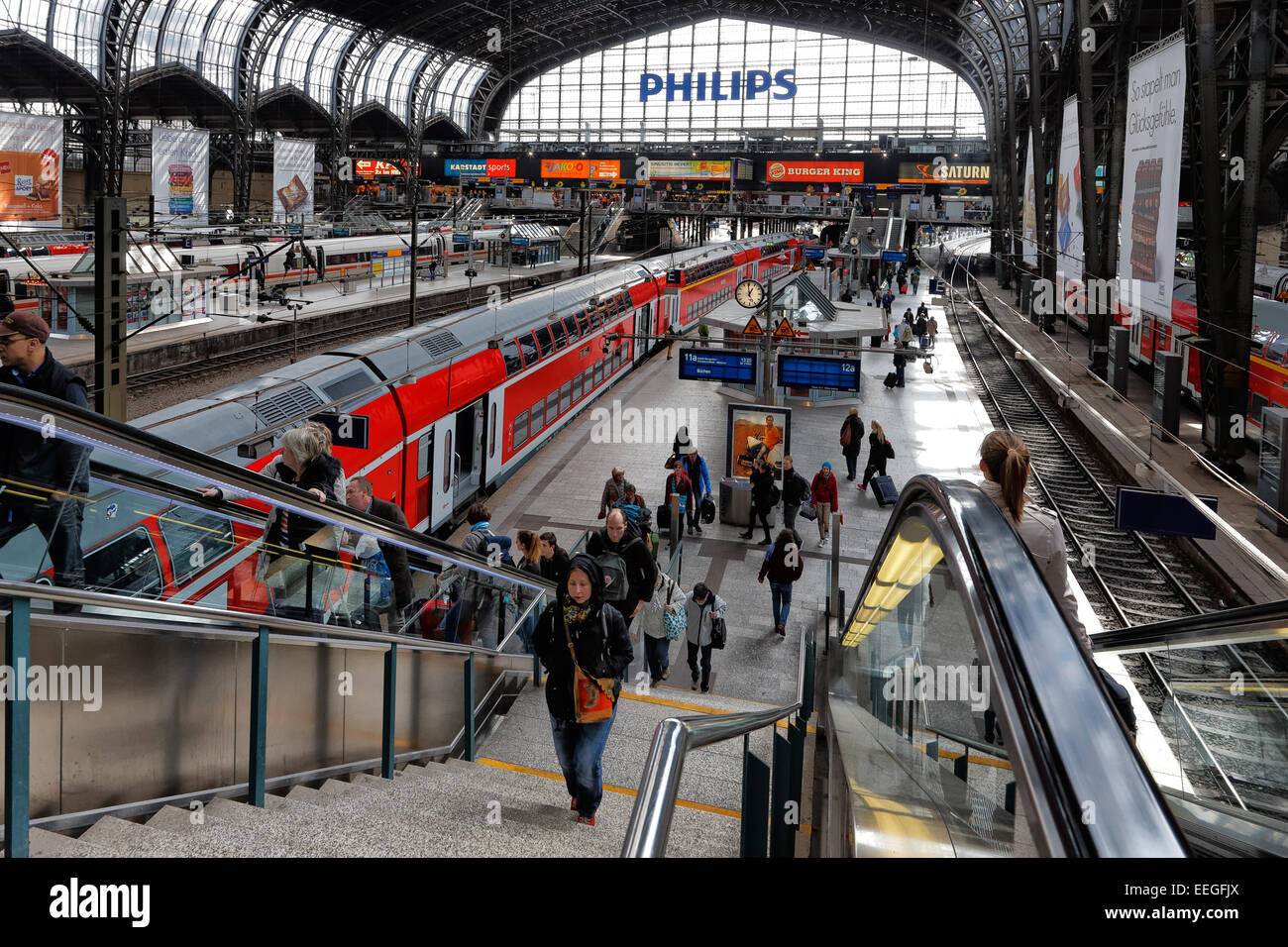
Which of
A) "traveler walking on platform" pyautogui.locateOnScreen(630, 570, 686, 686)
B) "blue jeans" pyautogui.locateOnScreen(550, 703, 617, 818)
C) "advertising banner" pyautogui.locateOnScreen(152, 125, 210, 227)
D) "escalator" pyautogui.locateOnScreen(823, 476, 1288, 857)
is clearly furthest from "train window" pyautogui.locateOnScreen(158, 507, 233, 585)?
"advertising banner" pyautogui.locateOnScreen(152, 125, 210, 227)

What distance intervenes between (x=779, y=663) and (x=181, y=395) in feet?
55.0

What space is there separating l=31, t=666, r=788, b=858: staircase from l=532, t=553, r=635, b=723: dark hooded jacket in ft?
1.85

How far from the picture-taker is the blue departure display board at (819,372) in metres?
18.2

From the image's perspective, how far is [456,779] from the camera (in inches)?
216

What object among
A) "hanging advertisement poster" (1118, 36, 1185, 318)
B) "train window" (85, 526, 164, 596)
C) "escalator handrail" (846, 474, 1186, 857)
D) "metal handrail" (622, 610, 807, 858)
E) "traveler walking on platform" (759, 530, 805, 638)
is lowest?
"traveler walking on platform" (759, 530, 805, 638)

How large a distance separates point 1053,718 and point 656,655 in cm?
806

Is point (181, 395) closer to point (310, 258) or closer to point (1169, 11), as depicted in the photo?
point (310, 258)

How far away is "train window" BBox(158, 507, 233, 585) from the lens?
13.4ft

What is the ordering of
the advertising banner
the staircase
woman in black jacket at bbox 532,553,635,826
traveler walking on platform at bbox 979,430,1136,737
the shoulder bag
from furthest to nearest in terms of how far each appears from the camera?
the advertising banner
the shoulder bag
woman in black jacket at bbox 532,553,635,826
traveler walking on platform at bbox 979,430,1136,737
the staircase

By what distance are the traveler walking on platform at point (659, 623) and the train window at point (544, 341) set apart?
973cm

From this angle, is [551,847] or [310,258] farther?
[310,258]

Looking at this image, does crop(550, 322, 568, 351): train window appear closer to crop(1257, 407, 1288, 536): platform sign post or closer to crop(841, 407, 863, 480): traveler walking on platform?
crop(841, 407, 863, 480): traveler walking on platform

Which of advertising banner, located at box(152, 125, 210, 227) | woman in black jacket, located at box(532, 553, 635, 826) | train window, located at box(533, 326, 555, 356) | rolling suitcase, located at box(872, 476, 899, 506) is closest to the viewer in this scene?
woman in black jacket, located at box(532, 553, 635, 826)

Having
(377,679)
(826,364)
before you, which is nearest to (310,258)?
(826,364)
